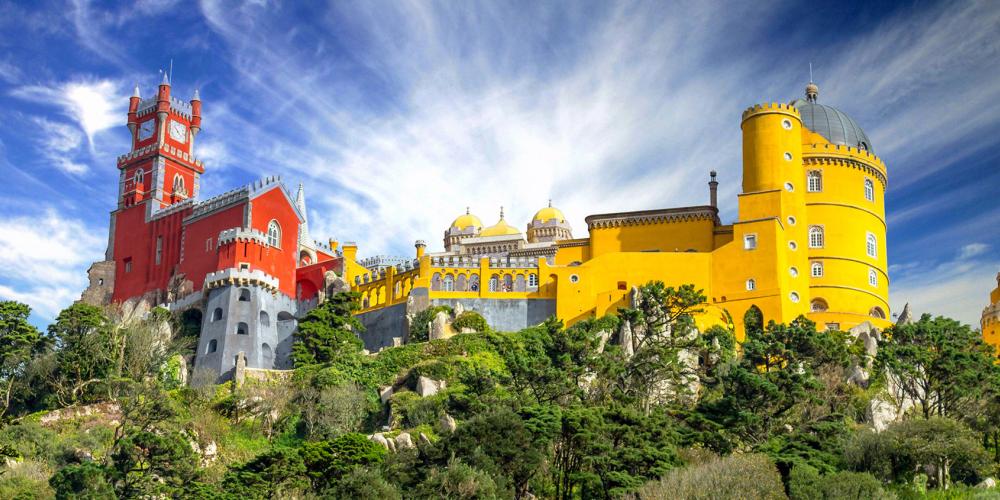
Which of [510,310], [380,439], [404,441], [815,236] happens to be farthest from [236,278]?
[815,236]

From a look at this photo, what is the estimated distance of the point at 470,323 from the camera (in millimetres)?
65062

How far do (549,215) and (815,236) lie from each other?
29.5m

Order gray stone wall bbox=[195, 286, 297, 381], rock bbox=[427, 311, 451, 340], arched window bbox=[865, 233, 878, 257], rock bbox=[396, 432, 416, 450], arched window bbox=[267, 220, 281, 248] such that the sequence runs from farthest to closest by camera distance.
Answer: arched window bbox=[267, 220, 281, 248] < arched window bbox=[865, 233, 878, 257] < gray stone wall bbox=[195, 286, 297, 381] < rock bbox=[427, 311, 451, 340] < rock bbox=[396, 432, 416, 450]

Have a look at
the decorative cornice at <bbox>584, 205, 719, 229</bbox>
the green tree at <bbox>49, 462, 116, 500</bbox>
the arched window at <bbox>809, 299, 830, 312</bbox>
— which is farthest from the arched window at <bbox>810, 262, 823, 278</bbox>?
the green tree at <bbox>49, 462, 116, 500</bbox>

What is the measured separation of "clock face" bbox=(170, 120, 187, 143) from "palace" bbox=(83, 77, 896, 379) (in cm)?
672

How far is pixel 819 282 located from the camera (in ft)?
220

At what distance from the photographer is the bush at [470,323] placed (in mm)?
64938

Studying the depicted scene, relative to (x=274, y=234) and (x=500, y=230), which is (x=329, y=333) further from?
(x=500, y=230)

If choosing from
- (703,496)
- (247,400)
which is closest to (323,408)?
(247,400)

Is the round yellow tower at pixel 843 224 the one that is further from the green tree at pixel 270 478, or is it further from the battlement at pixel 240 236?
the green tree at pixel 270 478

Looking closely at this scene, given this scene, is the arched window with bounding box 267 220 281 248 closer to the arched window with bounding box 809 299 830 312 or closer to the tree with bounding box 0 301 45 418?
the tree with bounding box 0 301 45 418

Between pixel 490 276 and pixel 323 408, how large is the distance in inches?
609

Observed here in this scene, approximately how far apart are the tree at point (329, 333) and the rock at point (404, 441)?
38.9ft

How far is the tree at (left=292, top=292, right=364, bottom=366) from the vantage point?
2518 inches
